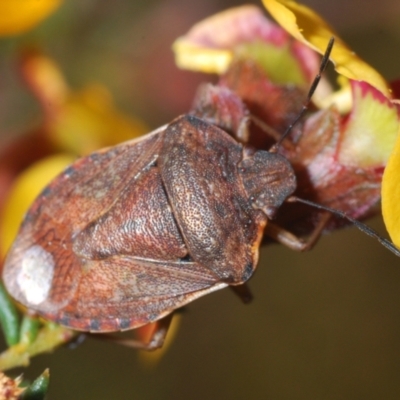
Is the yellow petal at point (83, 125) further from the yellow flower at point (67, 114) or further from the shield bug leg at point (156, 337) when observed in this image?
the shield bug leg at point (156, 337)

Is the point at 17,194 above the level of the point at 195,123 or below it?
below

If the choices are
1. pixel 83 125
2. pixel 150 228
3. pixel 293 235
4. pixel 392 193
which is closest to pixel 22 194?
pixel 83 125

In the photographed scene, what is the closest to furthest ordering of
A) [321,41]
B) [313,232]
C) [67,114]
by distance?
[321,41]
[313,232]
[67,114]

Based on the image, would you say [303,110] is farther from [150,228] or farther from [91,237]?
[91,237]

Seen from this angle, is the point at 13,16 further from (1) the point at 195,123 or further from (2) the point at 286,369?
(2) the point at 286,369

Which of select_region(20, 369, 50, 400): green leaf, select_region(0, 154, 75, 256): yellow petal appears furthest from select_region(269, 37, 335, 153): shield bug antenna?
select_region(0, 154, 75, 256): yellow petal

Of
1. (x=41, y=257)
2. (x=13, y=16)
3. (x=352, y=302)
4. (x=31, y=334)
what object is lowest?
(x=352, y=302)

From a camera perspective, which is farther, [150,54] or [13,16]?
[150,54]

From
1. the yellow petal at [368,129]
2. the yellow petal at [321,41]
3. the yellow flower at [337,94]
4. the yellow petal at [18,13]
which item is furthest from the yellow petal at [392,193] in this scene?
the yellow petal at [18,13]

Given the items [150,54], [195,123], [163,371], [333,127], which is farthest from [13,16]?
[163,371]
